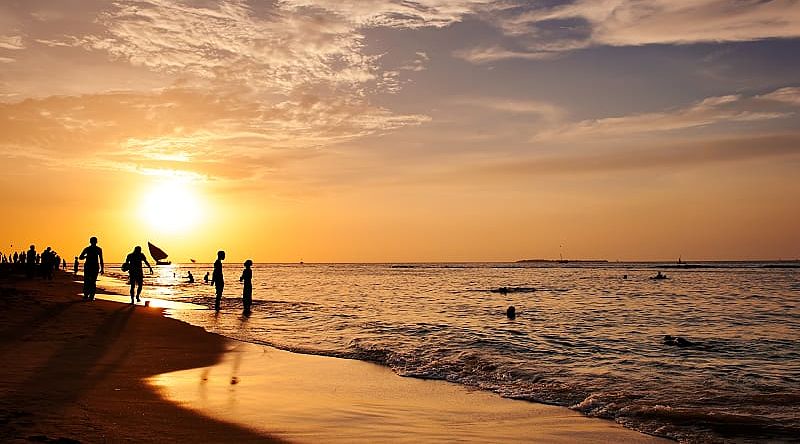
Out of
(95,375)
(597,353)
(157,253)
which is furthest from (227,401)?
(157,253)

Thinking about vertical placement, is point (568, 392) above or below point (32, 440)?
below

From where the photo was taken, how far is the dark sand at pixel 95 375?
21.6 ft

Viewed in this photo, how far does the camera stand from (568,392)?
11.5 metres

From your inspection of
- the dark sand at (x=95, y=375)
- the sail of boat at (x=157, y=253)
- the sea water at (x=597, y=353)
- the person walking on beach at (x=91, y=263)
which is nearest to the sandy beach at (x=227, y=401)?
the dark sand at (x=95, y=375)

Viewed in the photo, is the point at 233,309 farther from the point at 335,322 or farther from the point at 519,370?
the point at 519,370

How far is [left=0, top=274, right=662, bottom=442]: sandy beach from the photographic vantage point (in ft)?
22.9

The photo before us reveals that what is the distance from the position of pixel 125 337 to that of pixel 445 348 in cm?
865

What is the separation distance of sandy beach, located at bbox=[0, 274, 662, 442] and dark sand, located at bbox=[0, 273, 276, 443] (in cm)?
2

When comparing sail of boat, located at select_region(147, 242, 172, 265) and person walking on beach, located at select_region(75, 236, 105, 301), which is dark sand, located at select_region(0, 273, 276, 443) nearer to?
person walking on beach, located at select_region(75, 236, 105, 301)

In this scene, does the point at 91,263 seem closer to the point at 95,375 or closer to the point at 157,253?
A: the point at 95,375

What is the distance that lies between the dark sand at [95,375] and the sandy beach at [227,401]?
21 millimetres

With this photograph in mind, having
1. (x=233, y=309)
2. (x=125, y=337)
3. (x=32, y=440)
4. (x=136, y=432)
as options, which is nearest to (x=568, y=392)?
(x=136, y=432)

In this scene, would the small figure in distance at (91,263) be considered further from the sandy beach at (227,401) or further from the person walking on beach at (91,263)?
the sandy beach at (227,401)

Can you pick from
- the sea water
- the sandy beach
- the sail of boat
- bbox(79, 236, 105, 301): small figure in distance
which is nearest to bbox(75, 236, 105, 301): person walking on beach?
bbox(79, 236, 105, 301): small figure in distance
